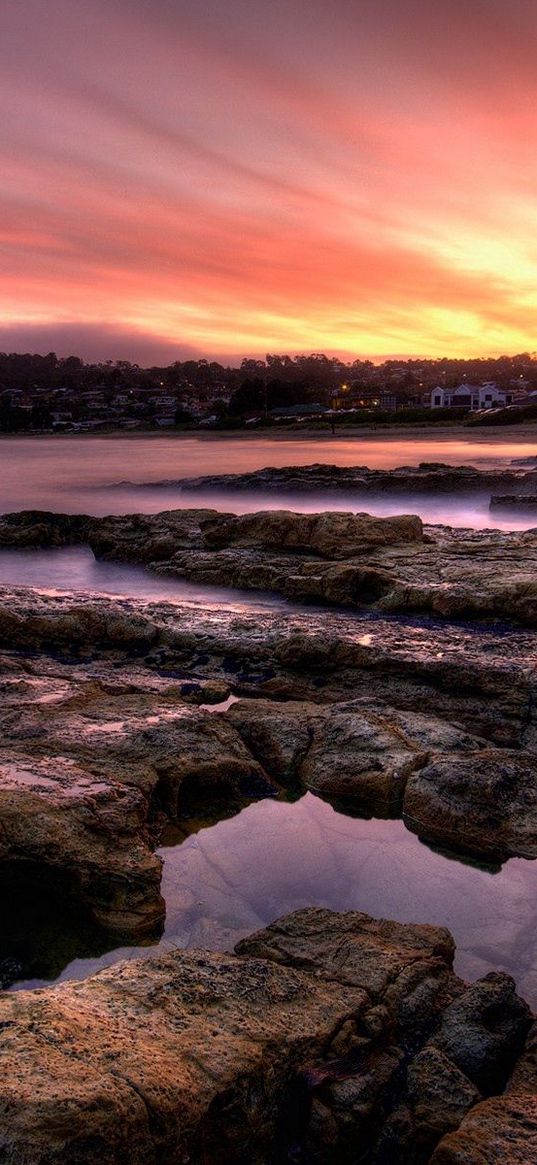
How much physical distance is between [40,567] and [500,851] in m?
11.6

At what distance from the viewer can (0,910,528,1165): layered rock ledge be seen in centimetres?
239

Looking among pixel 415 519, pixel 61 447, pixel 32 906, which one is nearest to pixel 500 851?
pixel 32 906

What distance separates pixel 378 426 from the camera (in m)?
61.9

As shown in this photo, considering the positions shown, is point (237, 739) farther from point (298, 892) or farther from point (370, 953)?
point (370, 953)

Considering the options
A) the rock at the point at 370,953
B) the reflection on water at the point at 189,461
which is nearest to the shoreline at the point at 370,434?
the reflection on water at the point at 189,461

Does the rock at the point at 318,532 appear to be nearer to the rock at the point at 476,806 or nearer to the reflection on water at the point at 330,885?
the rock at the point at 476,806

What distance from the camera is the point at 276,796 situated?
5629mm

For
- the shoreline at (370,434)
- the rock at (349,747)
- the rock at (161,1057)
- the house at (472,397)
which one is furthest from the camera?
the house at (472,397)

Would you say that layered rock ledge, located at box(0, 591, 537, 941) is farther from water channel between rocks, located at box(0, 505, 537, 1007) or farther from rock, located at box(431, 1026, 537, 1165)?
rock, located at box(431, 1026, 537, 1165)

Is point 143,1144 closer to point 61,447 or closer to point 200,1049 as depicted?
point 200,1049

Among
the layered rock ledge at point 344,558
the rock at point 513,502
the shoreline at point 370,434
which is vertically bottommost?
the layered rock ledge at point 344,558

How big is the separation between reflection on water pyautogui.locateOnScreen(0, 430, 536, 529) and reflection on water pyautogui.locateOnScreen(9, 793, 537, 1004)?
1554cm

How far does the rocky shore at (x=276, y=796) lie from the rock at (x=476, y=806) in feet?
0.04

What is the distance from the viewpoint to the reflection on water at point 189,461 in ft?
90.7
